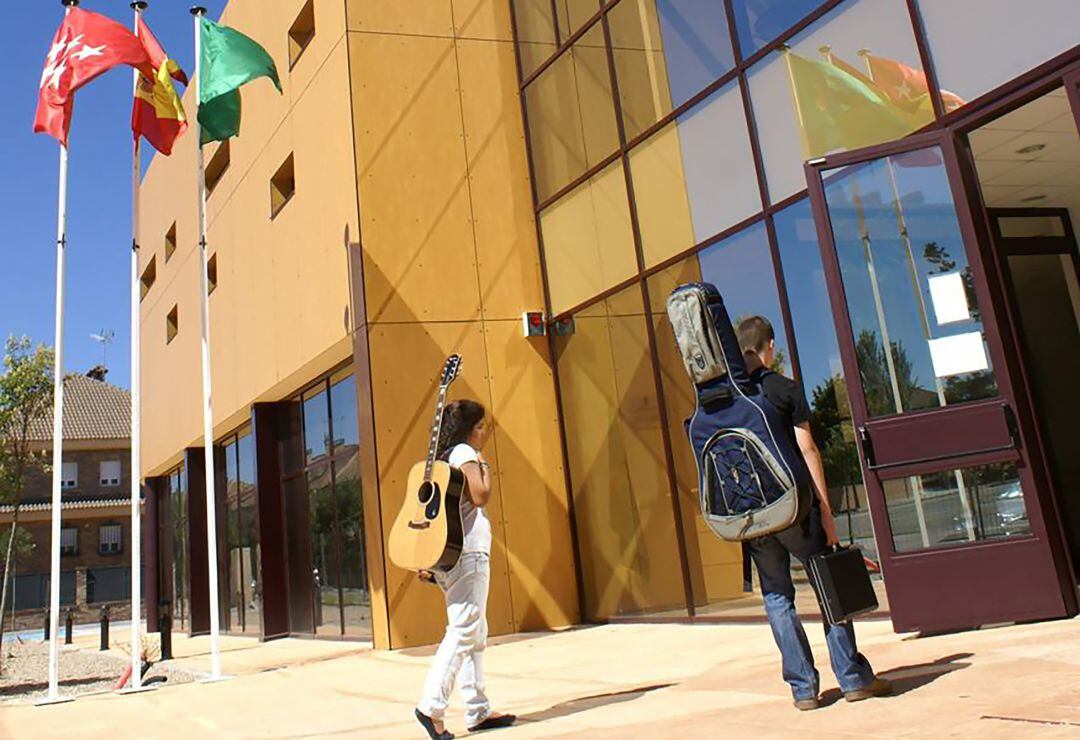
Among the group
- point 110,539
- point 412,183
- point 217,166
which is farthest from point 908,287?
point 110,539

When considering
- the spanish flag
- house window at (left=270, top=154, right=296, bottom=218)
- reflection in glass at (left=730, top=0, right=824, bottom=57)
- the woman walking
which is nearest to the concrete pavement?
the woman walking

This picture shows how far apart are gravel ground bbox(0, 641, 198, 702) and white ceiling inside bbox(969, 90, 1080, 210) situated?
9228 mm

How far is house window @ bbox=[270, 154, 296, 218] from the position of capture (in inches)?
526

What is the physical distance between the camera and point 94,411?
5062 centimetres

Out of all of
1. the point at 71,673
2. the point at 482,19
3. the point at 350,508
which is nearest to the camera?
the point at 482,19

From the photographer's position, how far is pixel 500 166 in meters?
11.4

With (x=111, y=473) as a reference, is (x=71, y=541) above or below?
below

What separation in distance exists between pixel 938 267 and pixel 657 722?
3.53 metres

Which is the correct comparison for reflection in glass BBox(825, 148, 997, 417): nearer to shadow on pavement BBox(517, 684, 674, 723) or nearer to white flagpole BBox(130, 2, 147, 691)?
shadow on pavement BBox(517, 684, 674, 723)

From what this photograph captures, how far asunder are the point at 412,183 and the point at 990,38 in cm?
668

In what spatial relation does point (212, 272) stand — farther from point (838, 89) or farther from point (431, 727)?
point (431, 727)

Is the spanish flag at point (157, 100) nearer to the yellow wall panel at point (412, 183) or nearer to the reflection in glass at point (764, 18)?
the yellow wall panel at point (412, 183)

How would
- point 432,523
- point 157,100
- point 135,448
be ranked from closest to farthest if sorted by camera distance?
point 432,523 < point 135,448 < point 157,100

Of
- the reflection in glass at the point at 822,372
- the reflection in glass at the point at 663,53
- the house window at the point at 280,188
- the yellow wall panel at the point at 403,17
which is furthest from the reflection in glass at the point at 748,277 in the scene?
the house window at the point at 280,188
